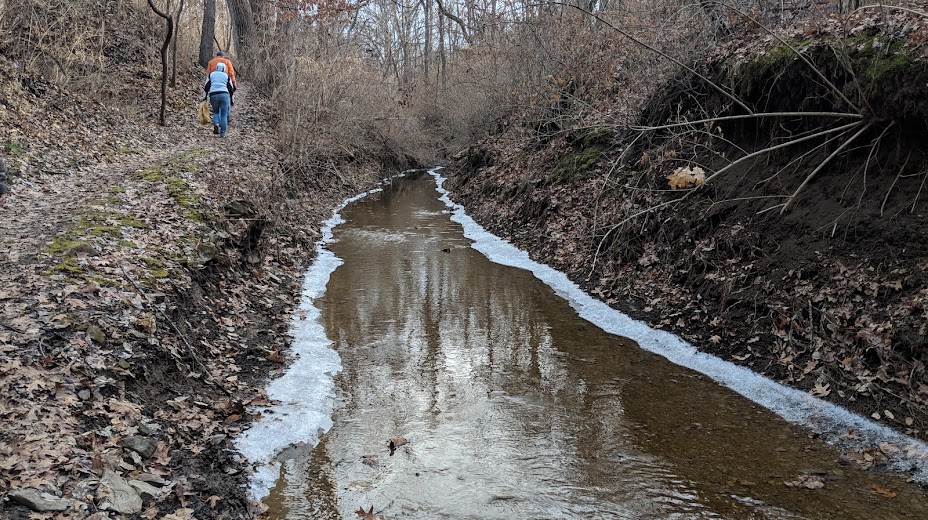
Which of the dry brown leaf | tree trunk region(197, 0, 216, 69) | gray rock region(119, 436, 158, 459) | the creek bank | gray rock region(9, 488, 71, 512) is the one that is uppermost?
tree trunk region(197, 0, 216, 69)

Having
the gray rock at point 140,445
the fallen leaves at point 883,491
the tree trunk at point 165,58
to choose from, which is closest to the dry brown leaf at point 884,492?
the fallen leaves at point 883,491

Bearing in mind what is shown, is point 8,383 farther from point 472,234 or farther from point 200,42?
point 200,42

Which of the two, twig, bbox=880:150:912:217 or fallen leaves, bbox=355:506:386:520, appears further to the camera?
twig, bbox=880:150:912:217

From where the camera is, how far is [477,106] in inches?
1075

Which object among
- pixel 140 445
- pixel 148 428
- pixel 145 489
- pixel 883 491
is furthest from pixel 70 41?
pixel 883 491

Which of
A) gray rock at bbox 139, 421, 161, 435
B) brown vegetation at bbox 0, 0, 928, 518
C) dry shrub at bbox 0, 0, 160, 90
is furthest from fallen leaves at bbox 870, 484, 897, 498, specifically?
dry shrub at bbox 0, 0, 160, 90

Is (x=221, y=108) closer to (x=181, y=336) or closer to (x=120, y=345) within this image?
(x=181, y=336)

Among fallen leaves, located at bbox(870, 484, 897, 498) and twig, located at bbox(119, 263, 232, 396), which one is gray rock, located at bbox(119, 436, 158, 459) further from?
fallen leaves, located at bbox(870, 484, 897, 498)

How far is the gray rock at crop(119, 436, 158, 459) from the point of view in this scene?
4.86 metres

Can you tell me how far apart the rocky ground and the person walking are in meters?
2.07

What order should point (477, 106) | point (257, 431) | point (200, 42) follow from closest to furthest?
point (257, 431) < point (200, 42) < point (477, 106)

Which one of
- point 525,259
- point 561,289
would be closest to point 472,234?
point 525,259

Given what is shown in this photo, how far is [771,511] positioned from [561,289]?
21.8 ft

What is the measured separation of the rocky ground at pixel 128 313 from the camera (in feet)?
14.7
